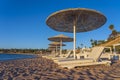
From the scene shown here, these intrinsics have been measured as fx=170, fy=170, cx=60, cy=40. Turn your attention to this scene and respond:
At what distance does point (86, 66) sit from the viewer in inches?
256

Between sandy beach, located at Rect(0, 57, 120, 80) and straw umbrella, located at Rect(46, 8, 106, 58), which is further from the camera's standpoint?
straw umbrella, located at Rect(46, 8, 106, 58)

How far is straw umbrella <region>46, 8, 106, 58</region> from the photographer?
762 cm

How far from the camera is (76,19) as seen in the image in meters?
8.16

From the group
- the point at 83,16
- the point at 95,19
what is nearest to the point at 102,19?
the point at 95,19

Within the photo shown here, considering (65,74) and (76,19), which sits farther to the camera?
(76,19)

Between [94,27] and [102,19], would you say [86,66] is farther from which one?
[94,27]

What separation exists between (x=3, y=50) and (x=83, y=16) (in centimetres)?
10499

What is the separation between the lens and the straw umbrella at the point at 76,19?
7.62 meters

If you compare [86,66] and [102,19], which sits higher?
[102,19]

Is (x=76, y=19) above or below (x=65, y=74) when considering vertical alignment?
above

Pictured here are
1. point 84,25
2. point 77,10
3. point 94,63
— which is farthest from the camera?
point 84,25

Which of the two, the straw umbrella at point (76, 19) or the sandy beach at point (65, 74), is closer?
the sandy beach at point (65, 74)

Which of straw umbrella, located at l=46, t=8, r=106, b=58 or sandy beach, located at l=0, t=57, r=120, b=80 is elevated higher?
straw umbrella, located at l=46, t=8, r=106, b=58

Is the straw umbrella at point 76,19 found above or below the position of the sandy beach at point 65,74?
above
